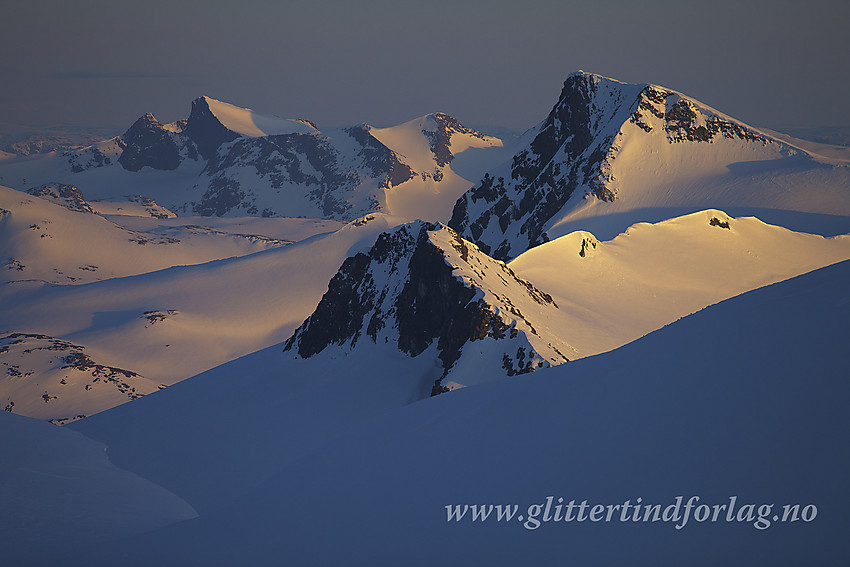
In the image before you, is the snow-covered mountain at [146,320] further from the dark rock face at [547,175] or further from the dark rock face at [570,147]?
the dark rock face at [570,147]

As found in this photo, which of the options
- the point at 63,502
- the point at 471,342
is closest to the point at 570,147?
the point at 471,342

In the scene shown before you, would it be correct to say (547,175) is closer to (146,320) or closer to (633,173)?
(633,173)

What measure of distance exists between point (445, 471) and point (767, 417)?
18.1ft

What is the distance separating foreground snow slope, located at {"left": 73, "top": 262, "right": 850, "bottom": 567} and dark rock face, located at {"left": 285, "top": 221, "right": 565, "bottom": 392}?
1856 centimetres

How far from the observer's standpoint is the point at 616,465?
10.9m

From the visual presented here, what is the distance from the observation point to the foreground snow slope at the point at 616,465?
915 centimetres

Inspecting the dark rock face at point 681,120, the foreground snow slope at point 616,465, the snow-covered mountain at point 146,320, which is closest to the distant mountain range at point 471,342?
the foreground snow slope at point 616,465

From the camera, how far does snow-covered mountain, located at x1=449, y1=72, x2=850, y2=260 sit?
9600cm

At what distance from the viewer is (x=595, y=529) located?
990 centimetres

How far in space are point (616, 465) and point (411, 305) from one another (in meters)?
31.2

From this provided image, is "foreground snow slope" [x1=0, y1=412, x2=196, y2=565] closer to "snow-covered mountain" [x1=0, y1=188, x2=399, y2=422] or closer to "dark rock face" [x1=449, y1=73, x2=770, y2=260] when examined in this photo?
"snow-covered mountain" [x1=0, y1=188, x2=399, y2=422]

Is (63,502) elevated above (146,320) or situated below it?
above

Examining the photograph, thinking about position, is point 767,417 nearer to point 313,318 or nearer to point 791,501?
point 791,501

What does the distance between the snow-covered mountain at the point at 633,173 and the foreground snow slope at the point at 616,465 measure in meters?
74.6
